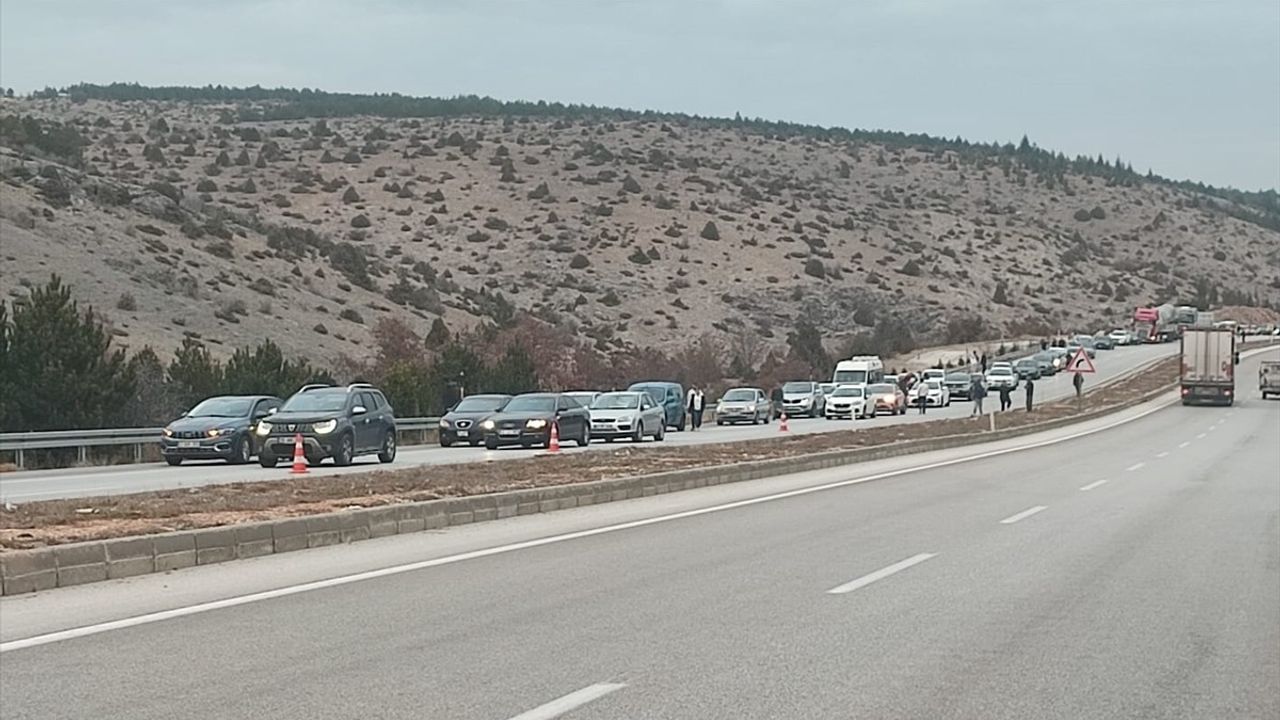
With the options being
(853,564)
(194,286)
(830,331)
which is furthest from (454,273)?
(853,564)

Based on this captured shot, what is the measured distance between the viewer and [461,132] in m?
138

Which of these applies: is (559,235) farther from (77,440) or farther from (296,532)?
(296,532)

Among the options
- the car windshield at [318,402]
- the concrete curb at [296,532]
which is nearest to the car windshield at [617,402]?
the car windshield at [318,402]

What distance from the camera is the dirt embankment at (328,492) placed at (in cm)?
1582

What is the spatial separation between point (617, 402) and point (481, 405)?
15.0 feet

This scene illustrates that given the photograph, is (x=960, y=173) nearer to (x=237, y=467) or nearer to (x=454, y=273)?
(x=454, y=273)

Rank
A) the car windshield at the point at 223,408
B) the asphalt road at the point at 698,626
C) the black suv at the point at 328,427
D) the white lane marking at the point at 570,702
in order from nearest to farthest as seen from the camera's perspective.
A: the white lane marking at the point at 570,702
the asphalt road at the point at 698,626
the black suv at the point at 328,427
the car windshield at the point at 223,408

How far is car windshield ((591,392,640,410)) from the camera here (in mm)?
43812

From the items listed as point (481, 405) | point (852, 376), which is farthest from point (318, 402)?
point (852, 376)

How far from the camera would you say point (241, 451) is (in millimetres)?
32531

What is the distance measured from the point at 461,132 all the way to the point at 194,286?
79.6 meters

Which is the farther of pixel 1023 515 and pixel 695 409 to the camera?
pixel 695 409

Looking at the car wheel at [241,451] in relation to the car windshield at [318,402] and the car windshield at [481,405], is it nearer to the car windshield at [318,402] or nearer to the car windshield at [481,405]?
the car windshield at [318,402]

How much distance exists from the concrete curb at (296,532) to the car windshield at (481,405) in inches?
563
